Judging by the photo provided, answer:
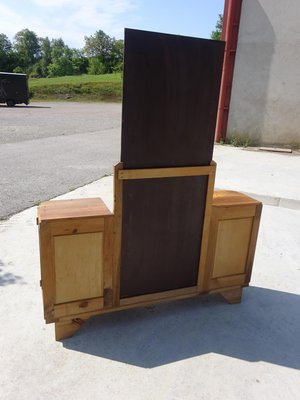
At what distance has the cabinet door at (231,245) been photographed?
267cm

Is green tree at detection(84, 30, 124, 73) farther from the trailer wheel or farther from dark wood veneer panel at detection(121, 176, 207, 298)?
dark wood veneer panel at detection(121, 176, 207, 298)

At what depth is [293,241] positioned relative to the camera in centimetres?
412

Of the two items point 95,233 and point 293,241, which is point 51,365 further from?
point 293,241

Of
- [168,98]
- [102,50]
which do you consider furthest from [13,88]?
[102,50]

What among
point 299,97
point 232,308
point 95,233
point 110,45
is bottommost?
point 232,308

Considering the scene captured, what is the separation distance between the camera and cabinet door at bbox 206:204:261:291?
2670 mm

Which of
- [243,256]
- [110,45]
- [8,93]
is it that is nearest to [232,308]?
[243,256]

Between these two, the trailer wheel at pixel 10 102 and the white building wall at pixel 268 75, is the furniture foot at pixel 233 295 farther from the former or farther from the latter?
the trailer wheel at pixel 10 102

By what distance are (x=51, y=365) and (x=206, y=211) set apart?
1466 mm

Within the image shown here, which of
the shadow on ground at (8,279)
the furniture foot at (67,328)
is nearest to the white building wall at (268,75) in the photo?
the shadow on ground at (8,279)

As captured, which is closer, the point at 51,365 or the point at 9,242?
the point at 51,365

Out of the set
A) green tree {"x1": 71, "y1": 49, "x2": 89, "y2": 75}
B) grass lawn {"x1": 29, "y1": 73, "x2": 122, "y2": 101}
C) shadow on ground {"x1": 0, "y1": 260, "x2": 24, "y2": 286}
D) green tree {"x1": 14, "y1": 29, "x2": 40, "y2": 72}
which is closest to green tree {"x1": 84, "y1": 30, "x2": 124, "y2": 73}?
green tree {"x1": 71, "y1": 49, "x2": 89, "y2": 75}

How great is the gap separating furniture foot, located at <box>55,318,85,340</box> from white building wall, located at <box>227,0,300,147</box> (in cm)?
1007

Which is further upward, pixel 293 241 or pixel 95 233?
pixel 95 233
